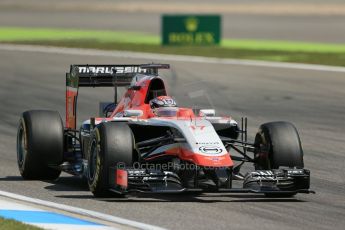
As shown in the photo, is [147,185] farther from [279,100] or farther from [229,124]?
[279,100]

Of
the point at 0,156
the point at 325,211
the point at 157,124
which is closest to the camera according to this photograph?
the point at 325,211

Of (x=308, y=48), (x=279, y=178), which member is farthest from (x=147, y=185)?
(x=308, y=48)

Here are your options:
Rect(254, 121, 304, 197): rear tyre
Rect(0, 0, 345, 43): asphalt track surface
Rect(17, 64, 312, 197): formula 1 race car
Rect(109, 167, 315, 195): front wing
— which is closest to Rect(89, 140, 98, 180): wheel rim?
Rect(17, 64, 312, 197): formula 1 race car

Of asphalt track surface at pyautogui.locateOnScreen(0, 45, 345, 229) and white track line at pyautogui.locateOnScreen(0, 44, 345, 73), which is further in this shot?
white track line at pyautogui.locateOnScreen(0, 44, 345, 73)

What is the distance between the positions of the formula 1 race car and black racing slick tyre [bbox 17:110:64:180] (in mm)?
12

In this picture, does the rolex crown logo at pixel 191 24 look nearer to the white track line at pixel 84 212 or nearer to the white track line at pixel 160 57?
the white track line at pixel 160 57

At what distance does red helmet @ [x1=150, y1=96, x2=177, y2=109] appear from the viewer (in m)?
13.5

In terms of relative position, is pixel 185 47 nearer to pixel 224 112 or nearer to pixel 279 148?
pixel 224 112

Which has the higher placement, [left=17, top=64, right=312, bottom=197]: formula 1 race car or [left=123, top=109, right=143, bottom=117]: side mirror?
[left=123, top=109, right=143, bottom=117]: side mirror

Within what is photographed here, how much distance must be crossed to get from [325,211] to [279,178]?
78cm

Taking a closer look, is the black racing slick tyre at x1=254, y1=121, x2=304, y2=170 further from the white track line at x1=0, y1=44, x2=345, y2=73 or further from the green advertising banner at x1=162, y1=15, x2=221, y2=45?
the green advertising banner at x1=162, y1=15, x2=221, y2=45

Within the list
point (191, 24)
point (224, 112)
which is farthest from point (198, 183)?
point (191, 24)

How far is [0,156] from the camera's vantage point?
55.3 ft

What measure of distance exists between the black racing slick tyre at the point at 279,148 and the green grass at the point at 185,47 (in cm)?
1983
